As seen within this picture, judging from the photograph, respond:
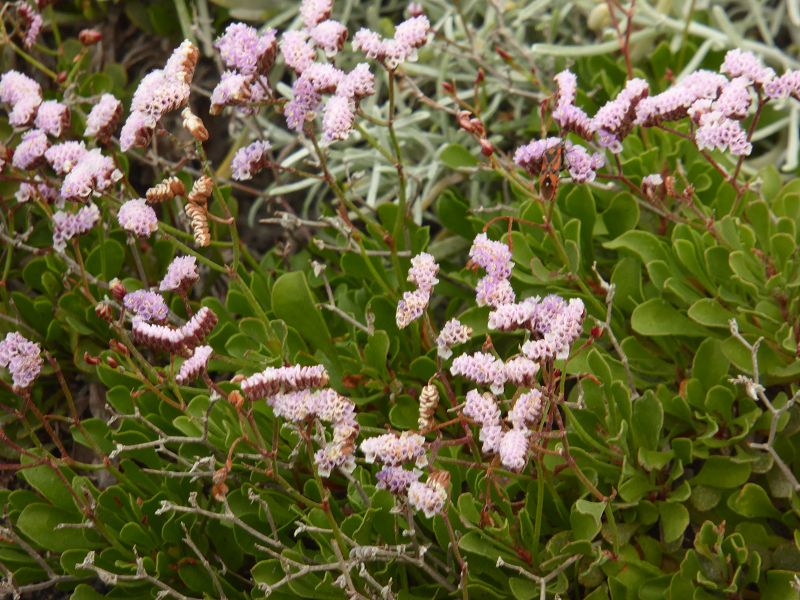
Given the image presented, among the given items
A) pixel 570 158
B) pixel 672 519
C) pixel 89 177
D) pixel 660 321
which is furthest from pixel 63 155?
pixel 672 519

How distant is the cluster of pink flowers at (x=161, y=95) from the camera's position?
1736mm

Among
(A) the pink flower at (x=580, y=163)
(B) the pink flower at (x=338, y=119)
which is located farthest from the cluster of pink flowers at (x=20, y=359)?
(A) the pink flower at (x=580, y=163)

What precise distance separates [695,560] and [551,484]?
276mm

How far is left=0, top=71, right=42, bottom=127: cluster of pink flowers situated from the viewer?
2.17m

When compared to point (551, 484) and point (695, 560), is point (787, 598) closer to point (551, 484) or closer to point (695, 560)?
point (695, 560)

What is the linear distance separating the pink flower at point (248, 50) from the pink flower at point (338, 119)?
0.17 m

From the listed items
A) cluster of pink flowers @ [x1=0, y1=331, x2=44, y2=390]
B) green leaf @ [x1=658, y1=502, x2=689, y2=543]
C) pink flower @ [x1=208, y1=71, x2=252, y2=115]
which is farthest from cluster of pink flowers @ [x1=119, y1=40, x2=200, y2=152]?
green leaf @ [x1=658, y1=502, x2=689, y2=543]

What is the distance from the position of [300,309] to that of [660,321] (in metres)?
0.75

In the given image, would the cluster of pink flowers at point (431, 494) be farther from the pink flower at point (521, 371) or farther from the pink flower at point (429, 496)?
the pink flower at point (521, 371)

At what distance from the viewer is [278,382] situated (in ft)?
5.16

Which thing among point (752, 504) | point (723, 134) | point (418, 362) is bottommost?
point (752, 504)

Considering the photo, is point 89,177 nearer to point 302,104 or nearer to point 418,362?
point 302,104

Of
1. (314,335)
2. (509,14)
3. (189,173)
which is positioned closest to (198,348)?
(314,335)

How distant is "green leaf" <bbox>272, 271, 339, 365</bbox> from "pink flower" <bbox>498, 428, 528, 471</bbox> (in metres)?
0.79
